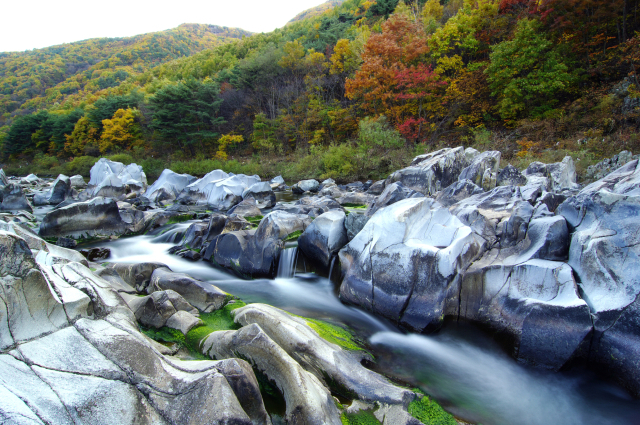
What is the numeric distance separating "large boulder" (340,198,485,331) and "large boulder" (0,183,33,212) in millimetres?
16882

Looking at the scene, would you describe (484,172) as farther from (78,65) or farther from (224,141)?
(78,65)

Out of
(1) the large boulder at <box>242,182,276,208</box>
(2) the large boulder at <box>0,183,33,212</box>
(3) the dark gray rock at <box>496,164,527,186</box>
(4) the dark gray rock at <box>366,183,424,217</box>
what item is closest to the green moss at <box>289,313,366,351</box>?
(4) the dark gray rock at <box>366,183,424,217</box>

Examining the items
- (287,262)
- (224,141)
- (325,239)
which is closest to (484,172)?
(325,239)

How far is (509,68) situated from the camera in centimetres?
1869

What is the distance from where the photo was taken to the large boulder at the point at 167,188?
17516mm

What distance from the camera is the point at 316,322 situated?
4930 mm

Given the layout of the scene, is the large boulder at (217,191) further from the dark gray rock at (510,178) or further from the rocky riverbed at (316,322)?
the dark gray rock at (510,178)

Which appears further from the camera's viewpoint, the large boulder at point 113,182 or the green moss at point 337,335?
the large boulder at point 113,182

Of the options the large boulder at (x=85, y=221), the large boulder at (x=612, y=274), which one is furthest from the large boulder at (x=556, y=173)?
the large boulder at (x=85, y=221)

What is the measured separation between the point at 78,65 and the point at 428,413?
367 feet

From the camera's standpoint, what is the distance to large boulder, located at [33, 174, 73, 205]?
55.2 feet

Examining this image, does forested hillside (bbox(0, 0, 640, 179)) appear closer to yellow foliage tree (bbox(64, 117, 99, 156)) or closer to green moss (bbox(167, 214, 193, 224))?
yellow foliage tree (bbox(64, 117, 99, 156))

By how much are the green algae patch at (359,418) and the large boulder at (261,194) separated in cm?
1273

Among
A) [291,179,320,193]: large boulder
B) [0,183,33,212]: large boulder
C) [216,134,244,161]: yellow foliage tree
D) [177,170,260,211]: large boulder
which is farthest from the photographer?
[216,134,244,161]: yellow foliage tree
